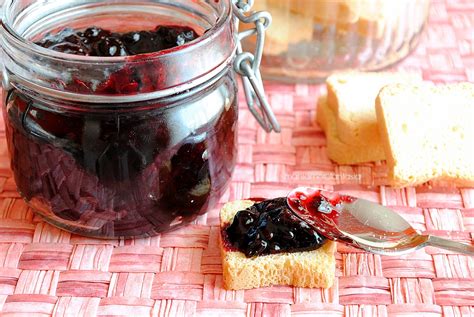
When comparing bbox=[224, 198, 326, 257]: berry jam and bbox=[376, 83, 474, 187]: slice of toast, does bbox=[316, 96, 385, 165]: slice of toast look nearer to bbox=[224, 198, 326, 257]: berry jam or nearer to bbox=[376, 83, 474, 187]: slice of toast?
bbox=[376, 83, 474, 187]: slice of toast

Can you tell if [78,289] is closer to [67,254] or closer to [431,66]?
[67,254]

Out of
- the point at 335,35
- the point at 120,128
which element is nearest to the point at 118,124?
the point at 120,128

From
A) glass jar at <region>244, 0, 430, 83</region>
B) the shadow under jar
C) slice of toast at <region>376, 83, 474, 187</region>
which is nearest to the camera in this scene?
the shadow under jar

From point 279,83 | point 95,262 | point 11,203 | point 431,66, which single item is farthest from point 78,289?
point 431,66

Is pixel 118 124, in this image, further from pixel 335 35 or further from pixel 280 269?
pixel 335 35

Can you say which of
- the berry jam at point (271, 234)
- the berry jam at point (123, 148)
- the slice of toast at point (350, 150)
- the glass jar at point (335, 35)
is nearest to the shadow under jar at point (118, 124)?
the berry jam at point (123, 148)

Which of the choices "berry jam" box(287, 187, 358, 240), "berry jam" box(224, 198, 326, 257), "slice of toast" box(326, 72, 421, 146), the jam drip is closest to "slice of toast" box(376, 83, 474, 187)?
"slice of toast" box(326, 72, 421, 146)
